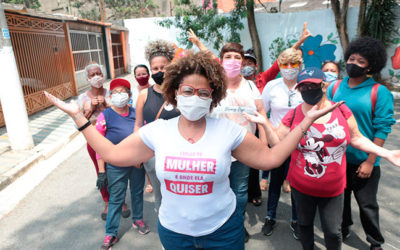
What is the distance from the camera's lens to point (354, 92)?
2.40 m

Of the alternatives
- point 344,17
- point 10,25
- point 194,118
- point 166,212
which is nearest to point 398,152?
point 194,118

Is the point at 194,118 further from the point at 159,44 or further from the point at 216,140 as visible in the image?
the point at 159,44

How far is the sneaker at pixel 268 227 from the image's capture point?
9.63 feet

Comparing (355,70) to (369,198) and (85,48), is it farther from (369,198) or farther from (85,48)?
(85,48)

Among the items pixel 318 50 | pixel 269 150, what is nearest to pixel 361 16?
pixel 318 50

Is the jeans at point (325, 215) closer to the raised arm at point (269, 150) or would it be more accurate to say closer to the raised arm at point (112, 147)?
the raised arm at point (269, 150)

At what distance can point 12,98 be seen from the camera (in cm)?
496

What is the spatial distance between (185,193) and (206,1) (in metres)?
12.2

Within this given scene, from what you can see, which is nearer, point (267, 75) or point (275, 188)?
point (275, 188)

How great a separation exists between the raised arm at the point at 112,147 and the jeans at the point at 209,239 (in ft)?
1.60

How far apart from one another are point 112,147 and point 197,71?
718 mm

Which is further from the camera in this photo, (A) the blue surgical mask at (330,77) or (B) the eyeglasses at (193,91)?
(A) the blue surgical mask at (330,77)

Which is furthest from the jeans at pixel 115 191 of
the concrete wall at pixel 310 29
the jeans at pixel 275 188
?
the concrete wall at pixel 310 29

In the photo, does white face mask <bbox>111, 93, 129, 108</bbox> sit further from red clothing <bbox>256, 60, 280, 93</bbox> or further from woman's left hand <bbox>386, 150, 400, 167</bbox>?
woman's left hand <bbox>386, 150, 400, 167</bbox>
